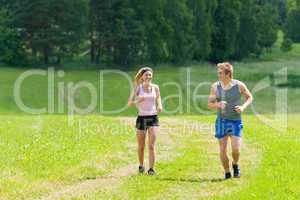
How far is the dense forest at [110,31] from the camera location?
84062 mm

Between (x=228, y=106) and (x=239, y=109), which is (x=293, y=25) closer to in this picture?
(x=228, y=106)

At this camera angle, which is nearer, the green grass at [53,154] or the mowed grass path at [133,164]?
the mowed grass path at [133,164]

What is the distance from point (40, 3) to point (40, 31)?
3883 millimetres

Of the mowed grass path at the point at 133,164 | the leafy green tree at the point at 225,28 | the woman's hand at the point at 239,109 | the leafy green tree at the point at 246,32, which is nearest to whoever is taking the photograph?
the mowed grass path at the point at 133,164

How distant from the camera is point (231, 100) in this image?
15.4 m

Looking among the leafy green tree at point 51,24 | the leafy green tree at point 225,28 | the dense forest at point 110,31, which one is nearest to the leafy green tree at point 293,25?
the leafy green tree at point 225,28

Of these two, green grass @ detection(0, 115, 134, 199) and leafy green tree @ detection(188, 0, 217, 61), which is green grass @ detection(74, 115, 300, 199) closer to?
green grass @ detection(0, 115, 134, 199)

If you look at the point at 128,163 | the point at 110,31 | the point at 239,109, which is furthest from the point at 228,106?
the point at 110,31

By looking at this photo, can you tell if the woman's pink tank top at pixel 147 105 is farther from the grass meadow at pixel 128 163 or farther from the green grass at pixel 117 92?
the green grass at pixel 117 92

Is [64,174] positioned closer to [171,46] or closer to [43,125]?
[43,125]

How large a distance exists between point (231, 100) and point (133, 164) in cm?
418

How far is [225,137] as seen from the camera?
15547 millimetres

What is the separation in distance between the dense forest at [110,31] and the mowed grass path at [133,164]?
188ft

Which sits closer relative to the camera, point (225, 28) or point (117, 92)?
point (117, 92)
